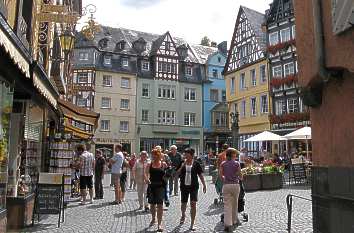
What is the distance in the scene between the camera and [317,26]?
5.03 meters

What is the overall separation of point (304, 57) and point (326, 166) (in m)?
1.47

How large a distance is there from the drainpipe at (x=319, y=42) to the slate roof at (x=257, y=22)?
35117 millimetres

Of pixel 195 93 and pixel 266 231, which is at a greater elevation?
pixel 195 93

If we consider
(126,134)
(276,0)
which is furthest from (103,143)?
(276,0)

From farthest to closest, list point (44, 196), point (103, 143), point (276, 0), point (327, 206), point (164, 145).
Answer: point (164, 145) → point (103, 143) → point (276, 0) → point (44, 196) → point (327, 206)

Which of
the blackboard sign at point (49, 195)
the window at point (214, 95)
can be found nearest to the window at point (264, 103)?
the window at point (214, 95)

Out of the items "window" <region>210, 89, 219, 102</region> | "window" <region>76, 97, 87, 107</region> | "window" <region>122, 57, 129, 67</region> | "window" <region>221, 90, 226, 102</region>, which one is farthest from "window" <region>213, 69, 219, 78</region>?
"window" <region>76, 97, 87, 107</region>

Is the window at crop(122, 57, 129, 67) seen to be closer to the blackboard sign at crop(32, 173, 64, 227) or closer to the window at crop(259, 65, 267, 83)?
the window at crop(259, 65, 267, 83)

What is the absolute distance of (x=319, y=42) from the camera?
4977 millimetres

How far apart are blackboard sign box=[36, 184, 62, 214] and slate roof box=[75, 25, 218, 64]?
1634 inches

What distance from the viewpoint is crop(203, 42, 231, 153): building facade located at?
56.2 meters

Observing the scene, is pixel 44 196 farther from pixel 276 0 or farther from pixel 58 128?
pixel 276 0

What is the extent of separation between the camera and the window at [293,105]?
114ft

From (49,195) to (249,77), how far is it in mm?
33166
